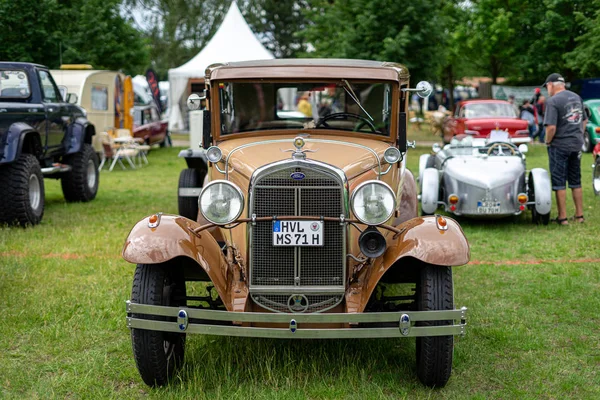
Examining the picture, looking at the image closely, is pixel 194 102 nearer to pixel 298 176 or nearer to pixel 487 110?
pixel 298 176

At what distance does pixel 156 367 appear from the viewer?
13.8 ft

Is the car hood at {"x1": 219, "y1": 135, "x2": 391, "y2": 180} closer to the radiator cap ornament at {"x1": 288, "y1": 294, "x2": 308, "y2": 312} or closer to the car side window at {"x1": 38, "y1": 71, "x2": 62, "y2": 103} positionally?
the radiator cap ornament at {"x1": 288, "y1": 294, "x2": 308, "y2": 312}

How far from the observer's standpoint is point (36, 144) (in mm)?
9852

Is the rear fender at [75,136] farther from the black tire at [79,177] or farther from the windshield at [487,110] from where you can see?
the windshield at [487,110]

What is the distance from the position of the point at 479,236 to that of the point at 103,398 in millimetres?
5986

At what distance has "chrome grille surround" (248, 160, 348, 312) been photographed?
431 centimetres

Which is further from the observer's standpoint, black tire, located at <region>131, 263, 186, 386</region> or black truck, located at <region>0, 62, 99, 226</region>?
black truck, located at <region>0, 62, 99, 226</region>

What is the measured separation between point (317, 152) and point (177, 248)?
1.11 meters

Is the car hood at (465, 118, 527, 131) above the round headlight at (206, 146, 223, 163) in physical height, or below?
below

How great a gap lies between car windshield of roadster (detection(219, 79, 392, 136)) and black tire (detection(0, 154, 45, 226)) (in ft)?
15.2

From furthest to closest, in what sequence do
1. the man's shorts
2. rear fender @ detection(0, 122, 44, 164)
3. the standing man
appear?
the man's shorts → the standing man → rear fender @ detection(0, 122, 44, 164)

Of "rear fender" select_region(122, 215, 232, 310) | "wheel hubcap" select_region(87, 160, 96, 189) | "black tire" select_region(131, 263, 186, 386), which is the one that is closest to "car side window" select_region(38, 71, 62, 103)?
"wheel hubcap" select_region(87, 160, 96, 189)

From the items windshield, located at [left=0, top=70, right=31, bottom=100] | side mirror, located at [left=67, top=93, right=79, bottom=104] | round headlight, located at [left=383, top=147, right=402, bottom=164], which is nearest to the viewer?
round headlight, located at [left=383, top=147, right=402, bottom=164]

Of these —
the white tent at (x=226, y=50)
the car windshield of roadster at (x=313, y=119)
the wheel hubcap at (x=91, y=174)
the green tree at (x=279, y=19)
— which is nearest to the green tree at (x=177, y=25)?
the green tree at (x=279, y=19)
